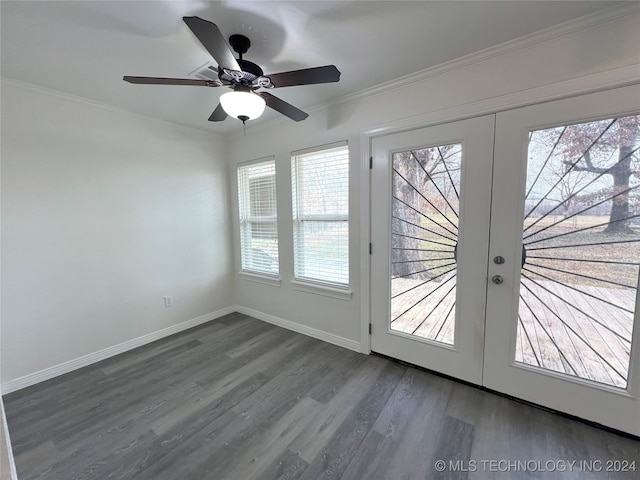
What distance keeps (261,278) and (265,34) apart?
2583 mm

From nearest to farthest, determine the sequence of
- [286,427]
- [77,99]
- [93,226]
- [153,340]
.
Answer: [286,427] < [77,99] < [93,226] < [153,340]

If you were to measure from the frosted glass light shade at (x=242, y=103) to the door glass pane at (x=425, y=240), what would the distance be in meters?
Answer: 1.26

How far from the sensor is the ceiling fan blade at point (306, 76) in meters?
1.43

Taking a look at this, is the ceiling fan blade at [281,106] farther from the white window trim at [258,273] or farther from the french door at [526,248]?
the white window trim at [258,273]

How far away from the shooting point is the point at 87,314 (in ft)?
8.25

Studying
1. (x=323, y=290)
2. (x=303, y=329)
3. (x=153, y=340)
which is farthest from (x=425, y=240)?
(x=153, y=340)

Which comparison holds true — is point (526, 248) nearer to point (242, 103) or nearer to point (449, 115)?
point (449, 115)

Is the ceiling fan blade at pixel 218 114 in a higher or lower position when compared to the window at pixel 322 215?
higher

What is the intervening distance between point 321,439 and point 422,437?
0.64 meters

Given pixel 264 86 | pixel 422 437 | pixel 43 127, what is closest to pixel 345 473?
pixel 422 437

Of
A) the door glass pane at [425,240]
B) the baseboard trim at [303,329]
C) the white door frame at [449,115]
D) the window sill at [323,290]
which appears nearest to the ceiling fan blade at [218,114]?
the white door frame at [449,115]

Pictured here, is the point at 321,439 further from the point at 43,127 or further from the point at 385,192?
the point at 43,127

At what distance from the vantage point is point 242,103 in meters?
1.54

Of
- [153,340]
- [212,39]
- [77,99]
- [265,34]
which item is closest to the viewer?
[212,39]
